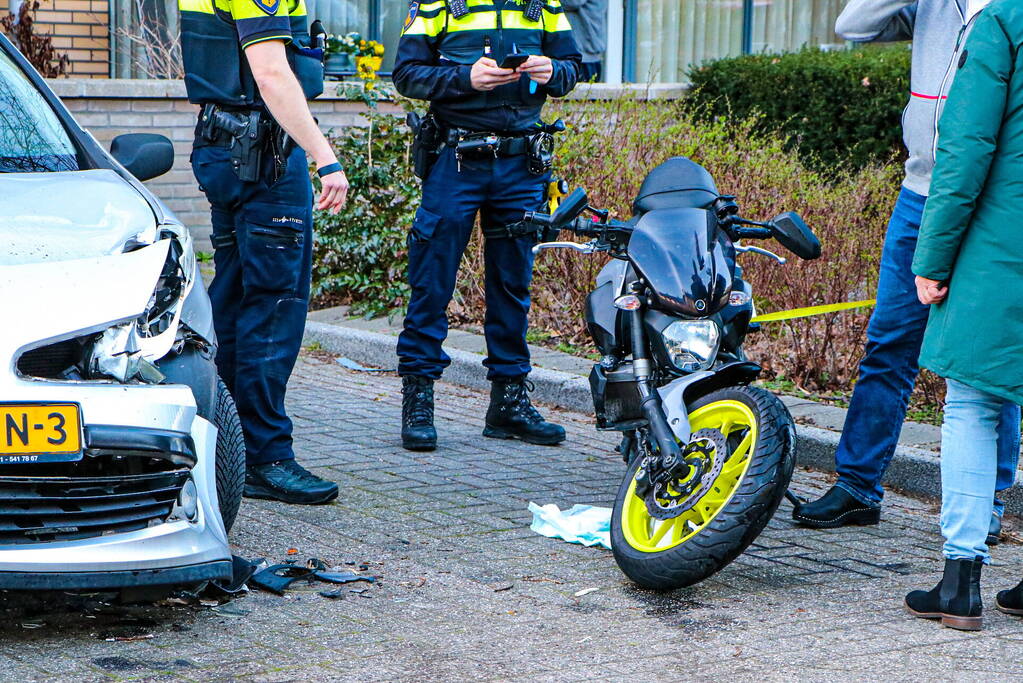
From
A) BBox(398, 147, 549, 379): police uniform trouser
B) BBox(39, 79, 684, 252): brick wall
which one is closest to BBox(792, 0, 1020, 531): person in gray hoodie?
BBox(398, 147, 549, 379): police uniform trouser

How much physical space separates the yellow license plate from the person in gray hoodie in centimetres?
255

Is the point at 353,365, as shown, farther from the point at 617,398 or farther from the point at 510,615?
the point at 510,615

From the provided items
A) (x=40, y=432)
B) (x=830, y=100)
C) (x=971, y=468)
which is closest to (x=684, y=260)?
(x=971, y=468)

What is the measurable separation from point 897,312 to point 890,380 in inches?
9.8

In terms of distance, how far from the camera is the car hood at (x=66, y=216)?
364cm

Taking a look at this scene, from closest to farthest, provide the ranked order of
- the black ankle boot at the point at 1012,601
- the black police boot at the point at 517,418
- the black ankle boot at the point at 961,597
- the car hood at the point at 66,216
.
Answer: the car hood at the point at 66,216
the black ankle boot at the point at 961,597
the black ankle boot at the point at 1012,601
the black police boot at the point at 517,418

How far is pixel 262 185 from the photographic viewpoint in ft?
16.2

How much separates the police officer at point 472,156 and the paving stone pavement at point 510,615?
83 centimetres

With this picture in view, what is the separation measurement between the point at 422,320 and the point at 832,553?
212 centimetres

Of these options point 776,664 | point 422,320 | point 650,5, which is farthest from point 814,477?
point 650,5

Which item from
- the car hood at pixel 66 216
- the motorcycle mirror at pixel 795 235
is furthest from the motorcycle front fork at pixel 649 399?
the car hood at pixel 66 216

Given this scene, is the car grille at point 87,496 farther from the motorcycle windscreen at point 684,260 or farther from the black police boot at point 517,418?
the black police boot at point 517,418

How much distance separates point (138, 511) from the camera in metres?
3.55

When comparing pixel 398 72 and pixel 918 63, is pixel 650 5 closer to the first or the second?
pixel 398 72
